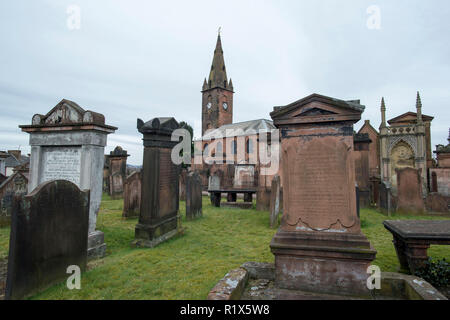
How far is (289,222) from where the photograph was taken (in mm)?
3424

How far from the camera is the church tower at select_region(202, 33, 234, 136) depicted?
139 feet

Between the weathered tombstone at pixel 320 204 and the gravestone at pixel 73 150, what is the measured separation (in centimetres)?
367

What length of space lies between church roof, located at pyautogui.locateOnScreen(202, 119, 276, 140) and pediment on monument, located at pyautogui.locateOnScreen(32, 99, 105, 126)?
3099cm

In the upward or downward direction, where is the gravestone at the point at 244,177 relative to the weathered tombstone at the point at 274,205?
upward

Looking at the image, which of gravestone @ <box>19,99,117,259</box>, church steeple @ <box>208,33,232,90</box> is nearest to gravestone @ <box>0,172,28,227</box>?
gravestone @ <box>19,99,117,259</box>

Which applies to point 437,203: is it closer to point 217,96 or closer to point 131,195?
point 131,195

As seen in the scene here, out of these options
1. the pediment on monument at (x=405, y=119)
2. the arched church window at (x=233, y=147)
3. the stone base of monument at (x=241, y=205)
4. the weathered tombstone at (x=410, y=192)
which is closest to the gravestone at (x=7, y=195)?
the stone base of monument at (x=241, y=205)

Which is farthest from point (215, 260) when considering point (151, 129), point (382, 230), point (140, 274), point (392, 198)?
point (392, 198)

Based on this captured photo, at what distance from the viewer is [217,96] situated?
1666 inches

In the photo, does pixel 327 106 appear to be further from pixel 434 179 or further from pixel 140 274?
pixel 434 179

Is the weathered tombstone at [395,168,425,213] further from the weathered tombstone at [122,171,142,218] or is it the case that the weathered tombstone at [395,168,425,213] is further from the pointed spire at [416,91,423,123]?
the pointed spire at [416,91,423,123]

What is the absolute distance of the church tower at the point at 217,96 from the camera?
4250 centimetres

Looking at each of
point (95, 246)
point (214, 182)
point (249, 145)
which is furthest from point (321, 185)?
point (249, 145)

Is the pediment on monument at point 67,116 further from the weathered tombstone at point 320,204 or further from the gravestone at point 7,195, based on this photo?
the weathered tombstone at point 320,204
